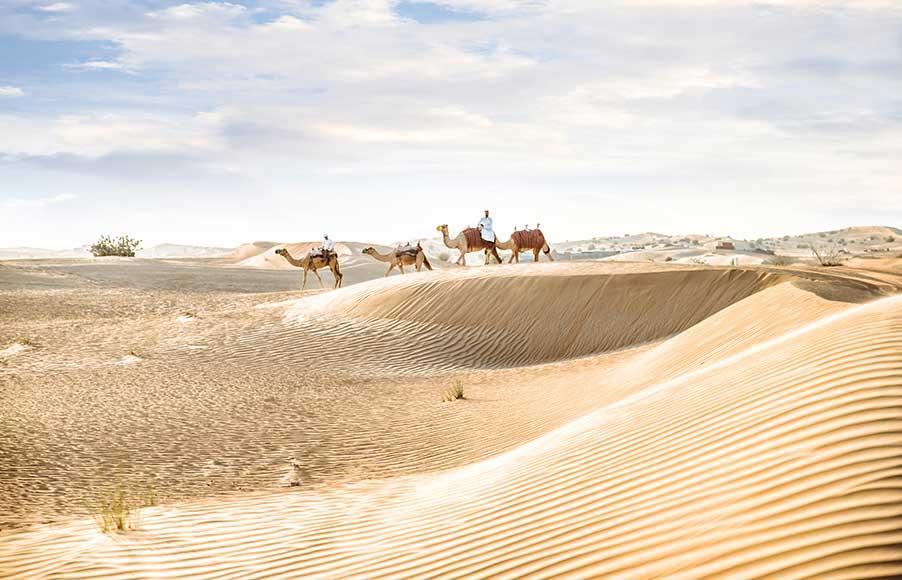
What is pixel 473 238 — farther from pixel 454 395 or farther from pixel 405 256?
pixel 454 395

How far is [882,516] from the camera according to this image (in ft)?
11.6

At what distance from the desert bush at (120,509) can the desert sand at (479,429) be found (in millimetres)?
125

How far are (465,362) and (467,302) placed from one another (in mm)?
2800

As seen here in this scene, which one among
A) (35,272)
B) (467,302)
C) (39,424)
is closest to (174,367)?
(39,424)

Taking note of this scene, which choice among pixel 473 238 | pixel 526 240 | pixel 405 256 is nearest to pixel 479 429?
pixel 473 238

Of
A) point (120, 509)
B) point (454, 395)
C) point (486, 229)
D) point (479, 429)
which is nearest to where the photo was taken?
point (120, 509)

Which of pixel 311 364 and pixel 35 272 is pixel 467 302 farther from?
pixel 35 272

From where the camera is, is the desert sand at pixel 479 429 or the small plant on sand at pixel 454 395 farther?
the small plant on sand at pixel 454 395

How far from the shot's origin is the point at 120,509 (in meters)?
6.78

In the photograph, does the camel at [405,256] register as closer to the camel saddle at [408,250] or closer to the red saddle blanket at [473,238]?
the camel saddle at [408,250]

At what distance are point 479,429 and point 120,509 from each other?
5172 mm

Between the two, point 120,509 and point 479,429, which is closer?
point 120,509

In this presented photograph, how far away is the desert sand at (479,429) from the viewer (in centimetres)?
418

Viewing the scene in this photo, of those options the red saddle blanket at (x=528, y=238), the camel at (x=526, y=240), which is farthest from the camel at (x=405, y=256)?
the red saddle blanket at (x=528, y=238)
